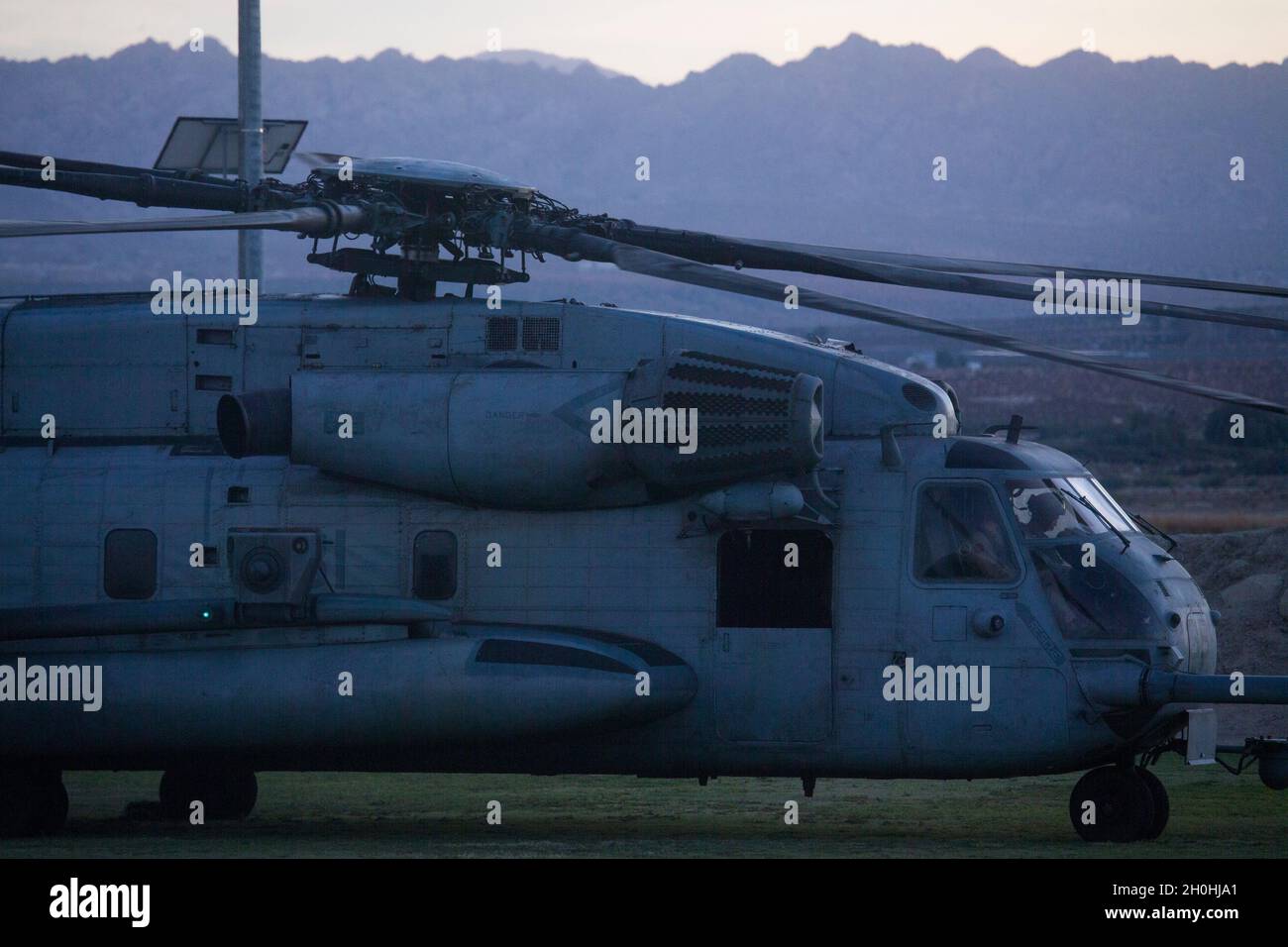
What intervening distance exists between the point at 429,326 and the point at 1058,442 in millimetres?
63572

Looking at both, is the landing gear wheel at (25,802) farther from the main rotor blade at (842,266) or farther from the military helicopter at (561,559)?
the main rotor blade at (842,266)

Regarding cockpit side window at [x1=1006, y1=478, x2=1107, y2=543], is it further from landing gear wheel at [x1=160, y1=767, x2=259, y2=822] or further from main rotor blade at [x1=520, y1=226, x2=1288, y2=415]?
landing gear wheel at [x1=160, y1=767, x2=259, y2=822]

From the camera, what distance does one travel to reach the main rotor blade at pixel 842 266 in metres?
11.2

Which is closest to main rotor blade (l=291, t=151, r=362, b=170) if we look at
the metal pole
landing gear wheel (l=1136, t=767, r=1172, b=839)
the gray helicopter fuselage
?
the gray helicopter fuselage

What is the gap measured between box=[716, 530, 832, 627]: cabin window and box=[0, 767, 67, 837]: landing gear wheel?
17.6 ft

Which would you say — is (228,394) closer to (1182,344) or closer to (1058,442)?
(1058,442)

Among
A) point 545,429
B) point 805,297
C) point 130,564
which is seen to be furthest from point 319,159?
point 805,297

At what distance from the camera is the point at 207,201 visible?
13523 mm

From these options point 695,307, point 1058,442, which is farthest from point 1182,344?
point 695,307

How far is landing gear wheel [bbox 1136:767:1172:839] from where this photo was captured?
12438 millimetres

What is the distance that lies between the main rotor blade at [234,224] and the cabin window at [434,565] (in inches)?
92.5

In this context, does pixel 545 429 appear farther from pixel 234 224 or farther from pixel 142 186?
pixel 142 186

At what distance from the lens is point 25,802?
13.7m

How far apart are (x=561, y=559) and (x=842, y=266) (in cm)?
297
